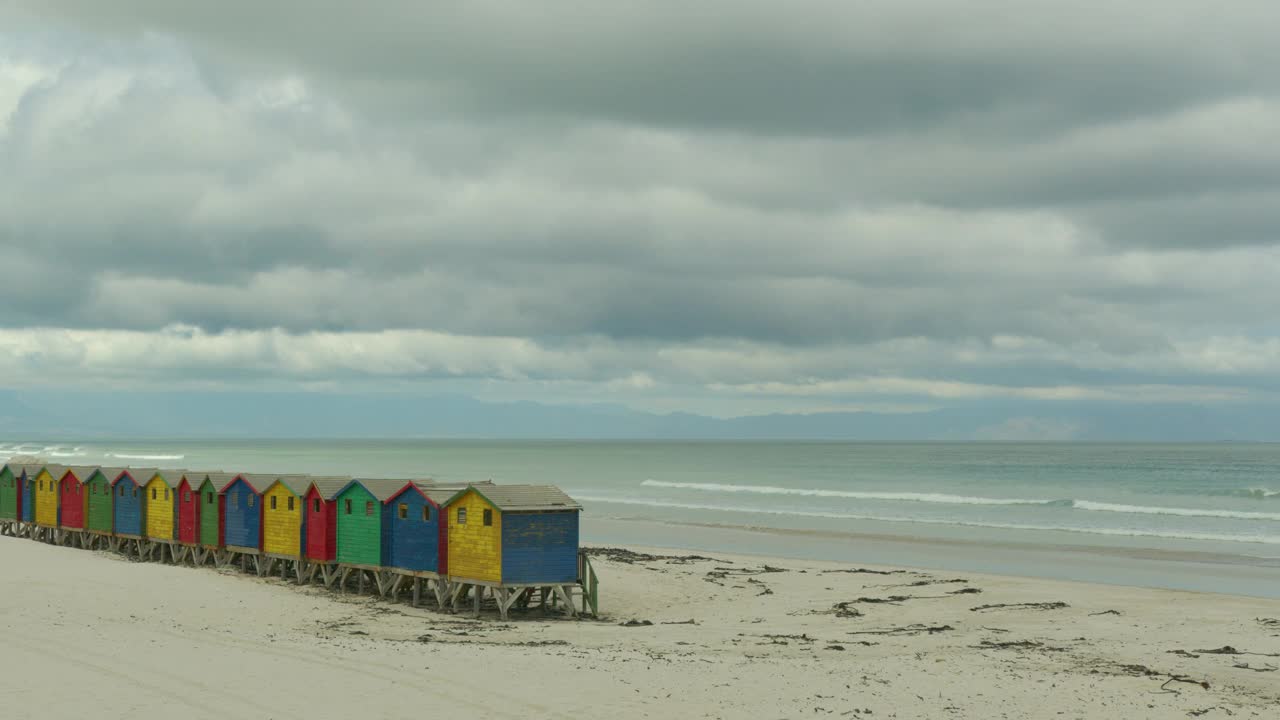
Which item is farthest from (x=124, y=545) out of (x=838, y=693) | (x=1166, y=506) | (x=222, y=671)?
(x=1166, y=506)

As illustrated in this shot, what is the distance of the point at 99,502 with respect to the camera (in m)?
50.5

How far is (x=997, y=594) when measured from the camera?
3703 cm

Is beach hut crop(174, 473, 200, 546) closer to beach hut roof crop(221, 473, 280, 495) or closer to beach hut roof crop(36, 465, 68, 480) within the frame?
beach hut roof crop(221, 473, 280, 495)

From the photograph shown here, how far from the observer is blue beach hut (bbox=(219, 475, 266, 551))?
40.8 metres

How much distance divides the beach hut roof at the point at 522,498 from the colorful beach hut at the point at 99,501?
23617 millimetres

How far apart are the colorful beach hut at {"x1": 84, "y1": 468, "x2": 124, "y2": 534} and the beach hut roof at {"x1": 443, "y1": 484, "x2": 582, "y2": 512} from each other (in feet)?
77.5

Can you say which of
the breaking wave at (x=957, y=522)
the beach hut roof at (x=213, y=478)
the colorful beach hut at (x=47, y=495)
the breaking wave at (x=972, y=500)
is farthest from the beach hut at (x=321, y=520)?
the breaking wave at (x=972, y=500)

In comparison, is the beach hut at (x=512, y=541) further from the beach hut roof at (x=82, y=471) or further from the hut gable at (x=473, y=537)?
the beach hut roof at (x=82, y=471)

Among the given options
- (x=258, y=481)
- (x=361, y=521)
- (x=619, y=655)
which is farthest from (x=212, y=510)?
(x=619, y=655)

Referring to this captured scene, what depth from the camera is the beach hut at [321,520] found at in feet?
122

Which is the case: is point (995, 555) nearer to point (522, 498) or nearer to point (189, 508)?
point (522, 498)

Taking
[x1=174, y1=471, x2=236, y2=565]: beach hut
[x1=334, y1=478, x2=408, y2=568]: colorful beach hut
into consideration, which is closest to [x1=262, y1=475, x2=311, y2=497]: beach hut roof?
[x1=334, y1=478, x2=408, y2=568]: colorful beach hut

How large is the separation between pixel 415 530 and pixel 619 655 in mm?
11575

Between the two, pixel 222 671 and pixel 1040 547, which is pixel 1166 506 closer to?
pixel 1040 547
